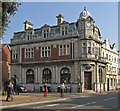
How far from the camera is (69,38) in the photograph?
38.9 meters

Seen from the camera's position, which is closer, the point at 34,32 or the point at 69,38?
the point at 69,38

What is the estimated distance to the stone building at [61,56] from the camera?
3794 cm

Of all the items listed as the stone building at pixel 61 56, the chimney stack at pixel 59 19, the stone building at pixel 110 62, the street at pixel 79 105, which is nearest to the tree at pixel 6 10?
the street at pixel 79 105

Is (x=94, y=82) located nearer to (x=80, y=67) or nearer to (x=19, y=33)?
(x=80, y=67)

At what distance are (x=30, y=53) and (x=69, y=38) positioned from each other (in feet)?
30.0

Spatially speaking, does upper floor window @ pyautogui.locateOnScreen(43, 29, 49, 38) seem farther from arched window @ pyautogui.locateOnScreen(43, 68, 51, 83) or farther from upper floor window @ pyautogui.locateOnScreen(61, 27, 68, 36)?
arched window @ pyautogui.locateOnScreen(43, 68, 51, 83)

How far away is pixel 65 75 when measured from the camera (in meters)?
38.9

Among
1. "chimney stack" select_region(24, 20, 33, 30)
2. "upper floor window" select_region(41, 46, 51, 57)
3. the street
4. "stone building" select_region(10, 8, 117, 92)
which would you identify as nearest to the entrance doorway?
"stone building" select_region(10, 8, 117, 92)

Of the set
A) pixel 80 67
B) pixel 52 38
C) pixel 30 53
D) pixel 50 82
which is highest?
pixel 52 38

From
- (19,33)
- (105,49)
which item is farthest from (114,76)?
(19,33)

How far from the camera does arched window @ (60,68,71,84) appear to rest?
38625 mm

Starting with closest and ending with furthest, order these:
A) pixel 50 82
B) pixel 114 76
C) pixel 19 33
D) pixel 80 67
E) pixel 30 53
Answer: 1. pixel 80 67
2. pixel 50 82
3. pixel 30 53
4. pixel 19 33
5. pixel 114 76

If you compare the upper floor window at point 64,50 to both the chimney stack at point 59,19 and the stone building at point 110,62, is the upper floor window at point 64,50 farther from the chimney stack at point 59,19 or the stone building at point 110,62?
the stone building at point 110,62

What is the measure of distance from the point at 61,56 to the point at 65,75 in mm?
3571
